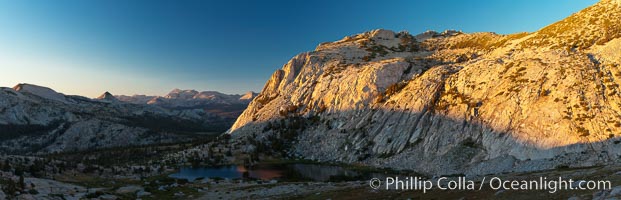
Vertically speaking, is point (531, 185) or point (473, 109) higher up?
point (473, 109)

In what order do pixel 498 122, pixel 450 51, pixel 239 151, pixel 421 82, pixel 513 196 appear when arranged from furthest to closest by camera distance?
pixel 450 51, pixel 239 151, pixel 421 82, pixel 498 122, pixel 513 196

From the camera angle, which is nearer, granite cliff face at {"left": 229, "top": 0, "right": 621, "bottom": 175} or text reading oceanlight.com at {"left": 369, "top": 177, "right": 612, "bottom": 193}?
text reading oceanlight.com at {"left": 369, "top": 177, "right": 612, "bottom": 193}

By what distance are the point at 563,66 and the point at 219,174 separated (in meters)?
83.2

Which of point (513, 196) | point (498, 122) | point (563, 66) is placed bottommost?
point (513, 196)

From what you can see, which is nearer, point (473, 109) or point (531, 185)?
point (531, 185)

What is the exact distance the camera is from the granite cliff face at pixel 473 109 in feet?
Result: 218

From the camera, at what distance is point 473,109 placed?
8612 centimetres

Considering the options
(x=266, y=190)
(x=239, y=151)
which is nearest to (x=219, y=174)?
(x=239, y=151)

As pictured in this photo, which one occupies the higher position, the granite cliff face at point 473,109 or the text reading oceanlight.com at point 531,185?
the granite cliff face at point 473,109

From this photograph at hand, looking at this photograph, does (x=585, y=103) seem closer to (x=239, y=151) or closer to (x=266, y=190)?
(x=266, y=190)

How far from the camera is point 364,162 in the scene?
9519cm

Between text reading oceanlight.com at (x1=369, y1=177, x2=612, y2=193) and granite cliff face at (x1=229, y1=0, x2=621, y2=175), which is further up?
granite cliff face at (x1=229, y1=0, x2=621, y2=175)

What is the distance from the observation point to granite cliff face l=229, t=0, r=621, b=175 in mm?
66562

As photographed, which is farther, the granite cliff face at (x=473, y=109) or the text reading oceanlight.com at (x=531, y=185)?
the granite cliff face at (x=473, y=109)
